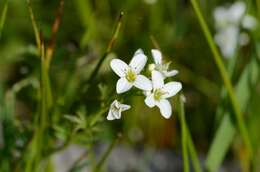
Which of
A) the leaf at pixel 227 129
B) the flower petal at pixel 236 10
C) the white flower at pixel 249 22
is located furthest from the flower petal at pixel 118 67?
the flower petal at pixel 236 10

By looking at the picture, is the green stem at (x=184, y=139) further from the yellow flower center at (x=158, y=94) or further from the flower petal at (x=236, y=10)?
the flower petal at (x=236, y=10)

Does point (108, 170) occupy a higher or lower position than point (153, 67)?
lower

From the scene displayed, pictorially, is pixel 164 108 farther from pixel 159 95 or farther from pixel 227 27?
pixel 227 27

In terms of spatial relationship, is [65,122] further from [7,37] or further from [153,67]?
[7,37]

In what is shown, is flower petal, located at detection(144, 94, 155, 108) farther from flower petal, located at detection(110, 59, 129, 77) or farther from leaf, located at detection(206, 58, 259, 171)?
leaf, located at detection(206, 58, 259, 171)

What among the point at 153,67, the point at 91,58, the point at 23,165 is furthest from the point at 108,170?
the point at 153,67

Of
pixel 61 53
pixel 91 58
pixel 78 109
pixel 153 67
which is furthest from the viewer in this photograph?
pixel 91 58
